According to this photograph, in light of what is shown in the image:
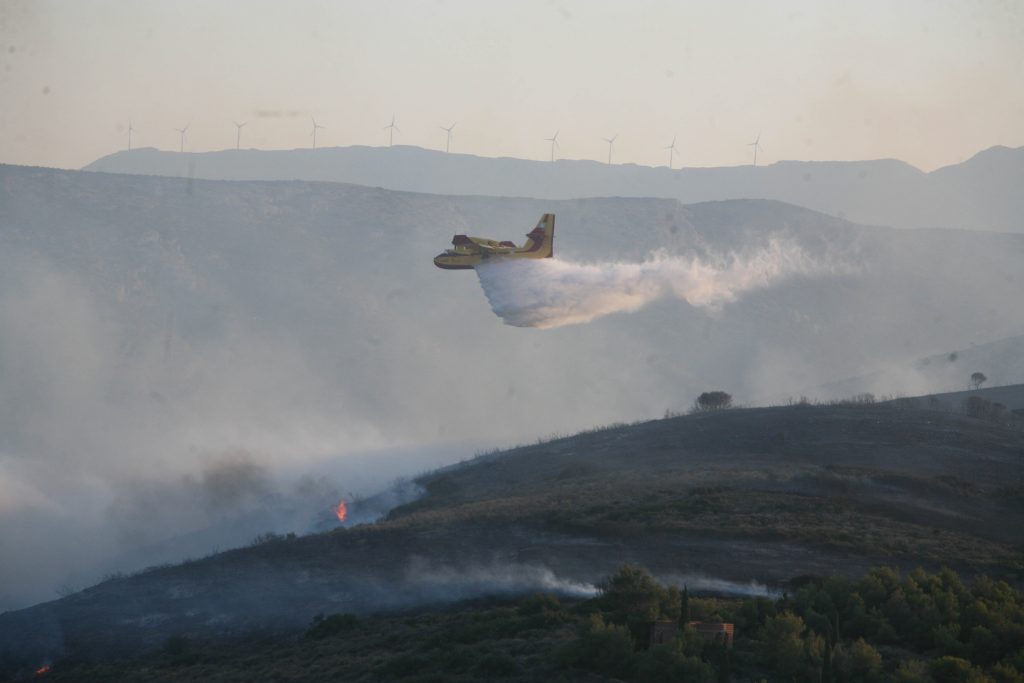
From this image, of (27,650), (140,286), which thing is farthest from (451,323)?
(27,650)

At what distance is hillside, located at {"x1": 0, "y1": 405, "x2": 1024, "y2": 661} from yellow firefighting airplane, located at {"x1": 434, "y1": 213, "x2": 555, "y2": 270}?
12112mm

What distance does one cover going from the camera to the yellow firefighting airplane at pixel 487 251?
56656 mm

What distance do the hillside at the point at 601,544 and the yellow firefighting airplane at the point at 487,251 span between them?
1211 cm

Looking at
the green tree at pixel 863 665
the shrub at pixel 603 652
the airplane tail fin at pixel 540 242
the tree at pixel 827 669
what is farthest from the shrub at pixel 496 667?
the airplane tail fin at pixel 540 242

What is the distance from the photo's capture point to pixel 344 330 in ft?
436

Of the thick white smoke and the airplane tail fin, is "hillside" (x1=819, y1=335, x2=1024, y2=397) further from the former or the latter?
the airplane tail fin

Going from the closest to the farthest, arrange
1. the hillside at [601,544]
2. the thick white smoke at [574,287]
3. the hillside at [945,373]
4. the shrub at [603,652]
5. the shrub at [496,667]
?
1. the shrub at [603,652]
2. the shrub at [496,667]
3. the hillside at [601,544]
4. the thick white smoke at [574,287]
5. the hillside at [945,373]

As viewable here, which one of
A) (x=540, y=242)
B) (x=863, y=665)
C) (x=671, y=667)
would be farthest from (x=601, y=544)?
→ (x=540, y=242)

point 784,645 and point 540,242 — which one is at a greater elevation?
point 540,242

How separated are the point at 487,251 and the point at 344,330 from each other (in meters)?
78.7

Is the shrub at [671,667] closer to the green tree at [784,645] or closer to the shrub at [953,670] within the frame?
the green tree at [784,645]

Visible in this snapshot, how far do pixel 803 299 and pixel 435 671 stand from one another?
136741 mm

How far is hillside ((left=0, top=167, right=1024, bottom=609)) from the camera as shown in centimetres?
11075

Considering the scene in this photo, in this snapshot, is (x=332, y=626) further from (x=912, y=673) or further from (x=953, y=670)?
(x=953, y=670)
